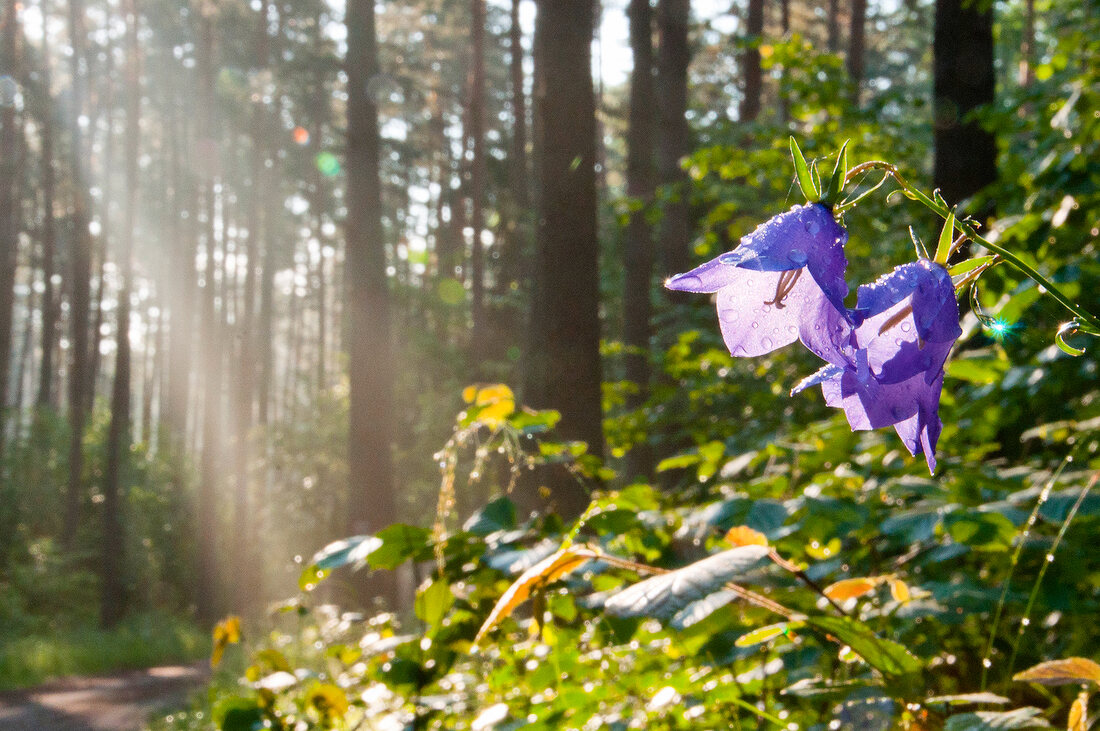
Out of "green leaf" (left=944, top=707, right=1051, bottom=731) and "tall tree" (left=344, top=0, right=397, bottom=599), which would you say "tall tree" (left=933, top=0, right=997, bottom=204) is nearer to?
"green leaf" (left=944, top=707, right=1051, bottom=731)

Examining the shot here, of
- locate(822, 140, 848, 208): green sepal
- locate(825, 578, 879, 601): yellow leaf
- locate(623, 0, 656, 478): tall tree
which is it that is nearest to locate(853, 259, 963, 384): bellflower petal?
locate(822, 140, 848, 208): green sepal

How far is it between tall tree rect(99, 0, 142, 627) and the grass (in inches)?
30.1

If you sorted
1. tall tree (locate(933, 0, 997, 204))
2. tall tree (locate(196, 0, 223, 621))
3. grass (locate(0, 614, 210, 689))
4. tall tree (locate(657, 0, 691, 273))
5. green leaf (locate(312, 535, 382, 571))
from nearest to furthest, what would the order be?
1. green leaf (locate(312, 535, 382, 571))
2. tall tree (locate(933, 0, 997, 204))
3. tall tree (locate(657, 0, 691, 273))
4. grass (locate(0, 614, 210, 689))
5. tall tree (locate(196, 0, 223, 621))

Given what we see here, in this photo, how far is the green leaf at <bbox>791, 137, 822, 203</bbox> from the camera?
83 cm

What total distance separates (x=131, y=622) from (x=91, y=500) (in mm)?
5342

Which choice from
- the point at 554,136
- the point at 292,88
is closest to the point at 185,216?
the point at 292,88

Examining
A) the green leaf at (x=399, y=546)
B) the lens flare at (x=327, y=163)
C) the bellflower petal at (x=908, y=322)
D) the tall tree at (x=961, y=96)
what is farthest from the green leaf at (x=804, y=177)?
the lens flare at (x=327, y=163)

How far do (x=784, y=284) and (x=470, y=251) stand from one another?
24.0 m

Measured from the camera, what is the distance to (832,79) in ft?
18.5

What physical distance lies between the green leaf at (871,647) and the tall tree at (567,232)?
3.30m

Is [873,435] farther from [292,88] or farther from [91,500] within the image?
[292,88]

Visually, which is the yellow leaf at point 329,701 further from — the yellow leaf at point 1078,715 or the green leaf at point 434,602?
the yellow leaf at point 1078,715

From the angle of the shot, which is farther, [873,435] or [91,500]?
[91,500]

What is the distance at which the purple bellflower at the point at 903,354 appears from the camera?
2.53ft
